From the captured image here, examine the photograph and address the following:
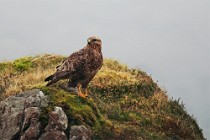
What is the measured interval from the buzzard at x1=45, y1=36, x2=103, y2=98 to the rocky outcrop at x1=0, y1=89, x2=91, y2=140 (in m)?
1.39

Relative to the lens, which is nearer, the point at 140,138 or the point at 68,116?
the point at 68,116

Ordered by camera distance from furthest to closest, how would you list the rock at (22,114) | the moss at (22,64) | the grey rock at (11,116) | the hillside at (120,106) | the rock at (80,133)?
the moss at (22,64)
the hillside at (120,106)
the grey rock at (11,116)
the rock at (22,114)
the rock at (80,133)

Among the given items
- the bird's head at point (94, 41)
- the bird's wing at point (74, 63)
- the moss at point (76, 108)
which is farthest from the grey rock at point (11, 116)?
the bird's head at point (94, 41)

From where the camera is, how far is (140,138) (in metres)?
17.9

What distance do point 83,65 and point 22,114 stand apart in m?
2.78

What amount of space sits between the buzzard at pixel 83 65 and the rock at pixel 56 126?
1801 mm

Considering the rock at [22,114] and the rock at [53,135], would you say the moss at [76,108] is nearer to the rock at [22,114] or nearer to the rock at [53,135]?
the rock at [22,114]

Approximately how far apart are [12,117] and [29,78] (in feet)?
40.9

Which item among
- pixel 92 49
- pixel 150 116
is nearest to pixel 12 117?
pixel 92 49

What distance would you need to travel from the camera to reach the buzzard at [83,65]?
1689 centimetres

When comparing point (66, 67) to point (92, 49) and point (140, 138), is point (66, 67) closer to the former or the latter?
point (92, 49)

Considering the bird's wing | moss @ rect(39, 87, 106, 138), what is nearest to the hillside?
moss @ rect(39, 87, 106, 138)

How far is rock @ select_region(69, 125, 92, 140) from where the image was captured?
15.2 m

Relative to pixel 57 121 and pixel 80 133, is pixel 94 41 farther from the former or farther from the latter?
pixel 80 133
